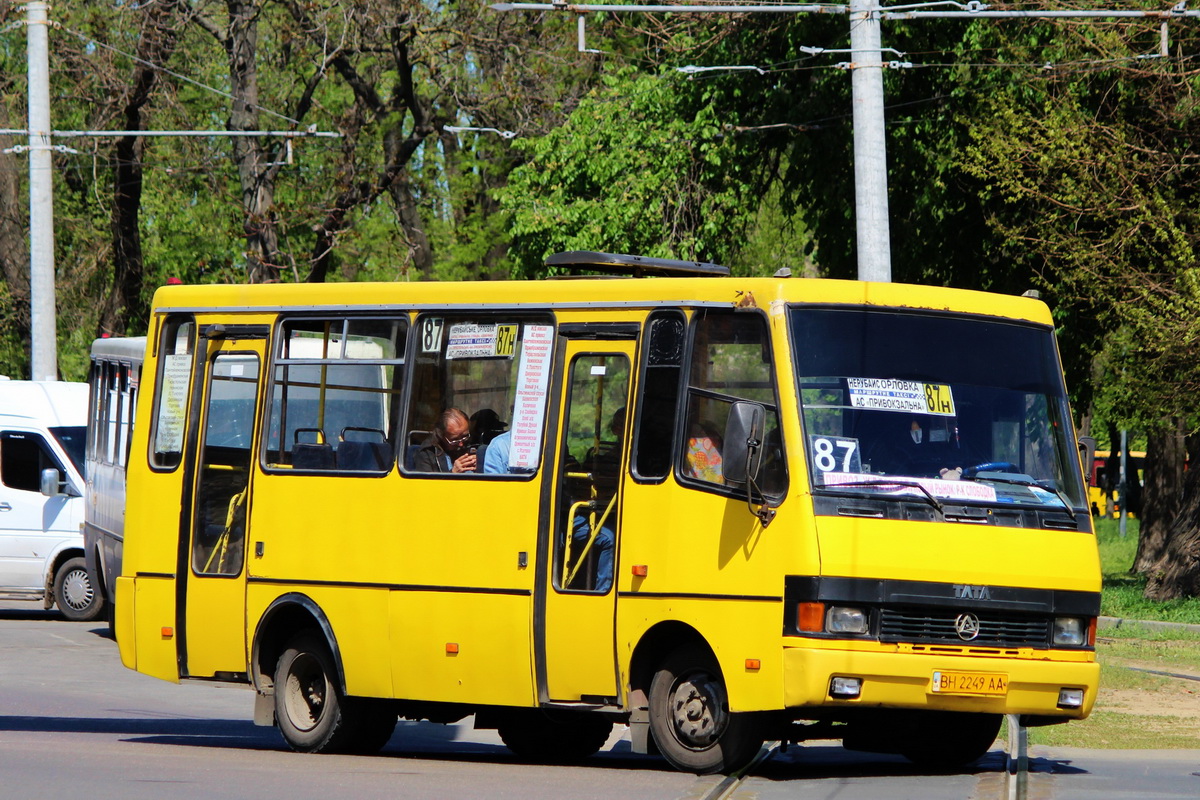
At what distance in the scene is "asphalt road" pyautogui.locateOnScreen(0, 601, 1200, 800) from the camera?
9398 millimetres

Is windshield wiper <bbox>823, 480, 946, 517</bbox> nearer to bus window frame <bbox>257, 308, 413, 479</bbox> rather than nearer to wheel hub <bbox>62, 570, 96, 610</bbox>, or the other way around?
bus window frame <bbox>257, 308, 413, 479</bbox>

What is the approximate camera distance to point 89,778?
998 centimetres

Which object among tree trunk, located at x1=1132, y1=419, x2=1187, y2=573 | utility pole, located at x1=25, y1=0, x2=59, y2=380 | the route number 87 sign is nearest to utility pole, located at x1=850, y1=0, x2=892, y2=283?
the route number 87 sign

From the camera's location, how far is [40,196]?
26828 millimetres

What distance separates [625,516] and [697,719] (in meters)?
1.14

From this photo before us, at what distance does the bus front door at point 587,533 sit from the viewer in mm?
10164

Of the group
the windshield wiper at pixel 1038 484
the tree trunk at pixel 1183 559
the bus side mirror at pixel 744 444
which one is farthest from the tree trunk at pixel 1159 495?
the bus side mirror at pixel 744 444

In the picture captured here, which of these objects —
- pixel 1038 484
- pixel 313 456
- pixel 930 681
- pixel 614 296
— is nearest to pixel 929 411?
pixel 1038 484

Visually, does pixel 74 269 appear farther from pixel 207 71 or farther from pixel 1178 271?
pixel 1178 271

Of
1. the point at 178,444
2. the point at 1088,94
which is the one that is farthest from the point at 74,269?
the point at 178,444

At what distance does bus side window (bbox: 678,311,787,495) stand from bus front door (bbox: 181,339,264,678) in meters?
3.23

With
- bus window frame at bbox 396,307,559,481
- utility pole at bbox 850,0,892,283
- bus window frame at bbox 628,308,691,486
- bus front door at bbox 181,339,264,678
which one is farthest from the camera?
utility pole at bbox 850,0,892,283

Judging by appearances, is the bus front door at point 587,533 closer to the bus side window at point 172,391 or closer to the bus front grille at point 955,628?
the bus front grille at point 955,628

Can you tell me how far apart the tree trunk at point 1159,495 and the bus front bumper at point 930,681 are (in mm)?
18589
